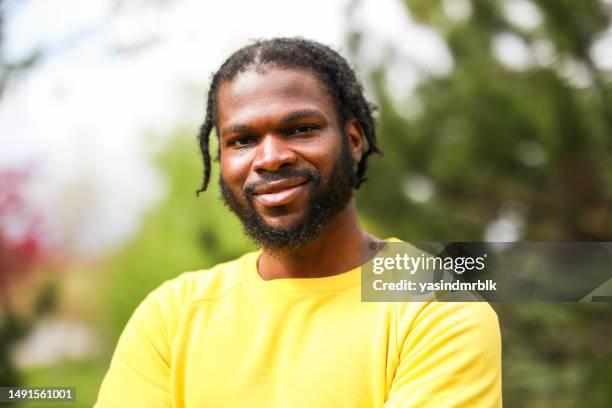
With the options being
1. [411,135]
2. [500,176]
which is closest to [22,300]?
[411,135]

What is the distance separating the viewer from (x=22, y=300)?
3994 mm

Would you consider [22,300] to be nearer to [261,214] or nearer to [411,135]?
[411,135]

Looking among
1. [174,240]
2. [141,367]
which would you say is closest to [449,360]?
[141,367]

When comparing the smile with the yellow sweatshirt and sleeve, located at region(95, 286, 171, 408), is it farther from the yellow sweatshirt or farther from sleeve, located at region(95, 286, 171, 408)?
sleeve, located at region(95, 286, 171, 408)

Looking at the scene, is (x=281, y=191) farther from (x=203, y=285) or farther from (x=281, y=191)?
(x=203, y=285)

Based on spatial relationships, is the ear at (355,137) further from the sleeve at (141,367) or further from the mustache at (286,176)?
the sleeve at (141,367)

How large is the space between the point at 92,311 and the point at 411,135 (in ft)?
7.46

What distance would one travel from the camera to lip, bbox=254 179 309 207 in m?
1.54

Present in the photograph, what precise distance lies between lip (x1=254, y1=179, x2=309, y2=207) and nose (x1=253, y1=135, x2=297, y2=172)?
0.04 meters

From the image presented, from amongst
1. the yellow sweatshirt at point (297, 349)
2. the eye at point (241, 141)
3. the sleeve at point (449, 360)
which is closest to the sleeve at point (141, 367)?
the yellow sweatshirt at point (297, 349)

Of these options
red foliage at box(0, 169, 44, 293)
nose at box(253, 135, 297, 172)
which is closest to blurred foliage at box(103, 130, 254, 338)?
red foliage at box(0, 169, 44, 293)

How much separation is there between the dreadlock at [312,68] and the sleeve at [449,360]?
513mm

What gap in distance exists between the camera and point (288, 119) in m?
1.54

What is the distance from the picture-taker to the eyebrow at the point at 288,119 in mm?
1541
